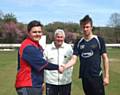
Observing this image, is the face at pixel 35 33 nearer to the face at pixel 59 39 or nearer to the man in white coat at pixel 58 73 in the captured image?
the face at pixel 59 39

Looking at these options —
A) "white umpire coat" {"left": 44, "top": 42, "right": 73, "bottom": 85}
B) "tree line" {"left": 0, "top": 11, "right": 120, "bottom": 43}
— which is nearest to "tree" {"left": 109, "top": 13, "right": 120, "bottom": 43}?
"tree line" {"left": 0, "top": 11, "right": 120, "bottom": 43}

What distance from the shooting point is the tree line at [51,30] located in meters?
91.9

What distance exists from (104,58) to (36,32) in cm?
202

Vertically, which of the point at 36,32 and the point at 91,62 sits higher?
the point at 36,32

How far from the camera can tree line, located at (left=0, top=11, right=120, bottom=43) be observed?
302 feet

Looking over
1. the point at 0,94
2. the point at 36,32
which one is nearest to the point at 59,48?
the point at 36,32

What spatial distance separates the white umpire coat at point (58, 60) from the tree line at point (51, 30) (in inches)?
2641

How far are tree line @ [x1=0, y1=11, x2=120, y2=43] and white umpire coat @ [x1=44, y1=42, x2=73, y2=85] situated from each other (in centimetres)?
6709

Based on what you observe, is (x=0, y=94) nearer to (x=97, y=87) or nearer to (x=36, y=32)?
(x=97, y=87)

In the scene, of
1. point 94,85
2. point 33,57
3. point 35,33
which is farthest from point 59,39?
point 33,57

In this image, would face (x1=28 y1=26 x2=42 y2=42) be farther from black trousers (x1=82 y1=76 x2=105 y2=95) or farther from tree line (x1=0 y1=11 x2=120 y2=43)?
tree line (x1=0 y1=11 x2=120 y2=43)

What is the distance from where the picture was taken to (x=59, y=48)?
9.35m

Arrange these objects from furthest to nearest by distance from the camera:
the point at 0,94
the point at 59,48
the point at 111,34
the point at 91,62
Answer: the point at 111,34 → the point at 0,94 → the point at 59,48 → the point at 91,62

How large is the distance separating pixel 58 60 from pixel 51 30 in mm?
89888
